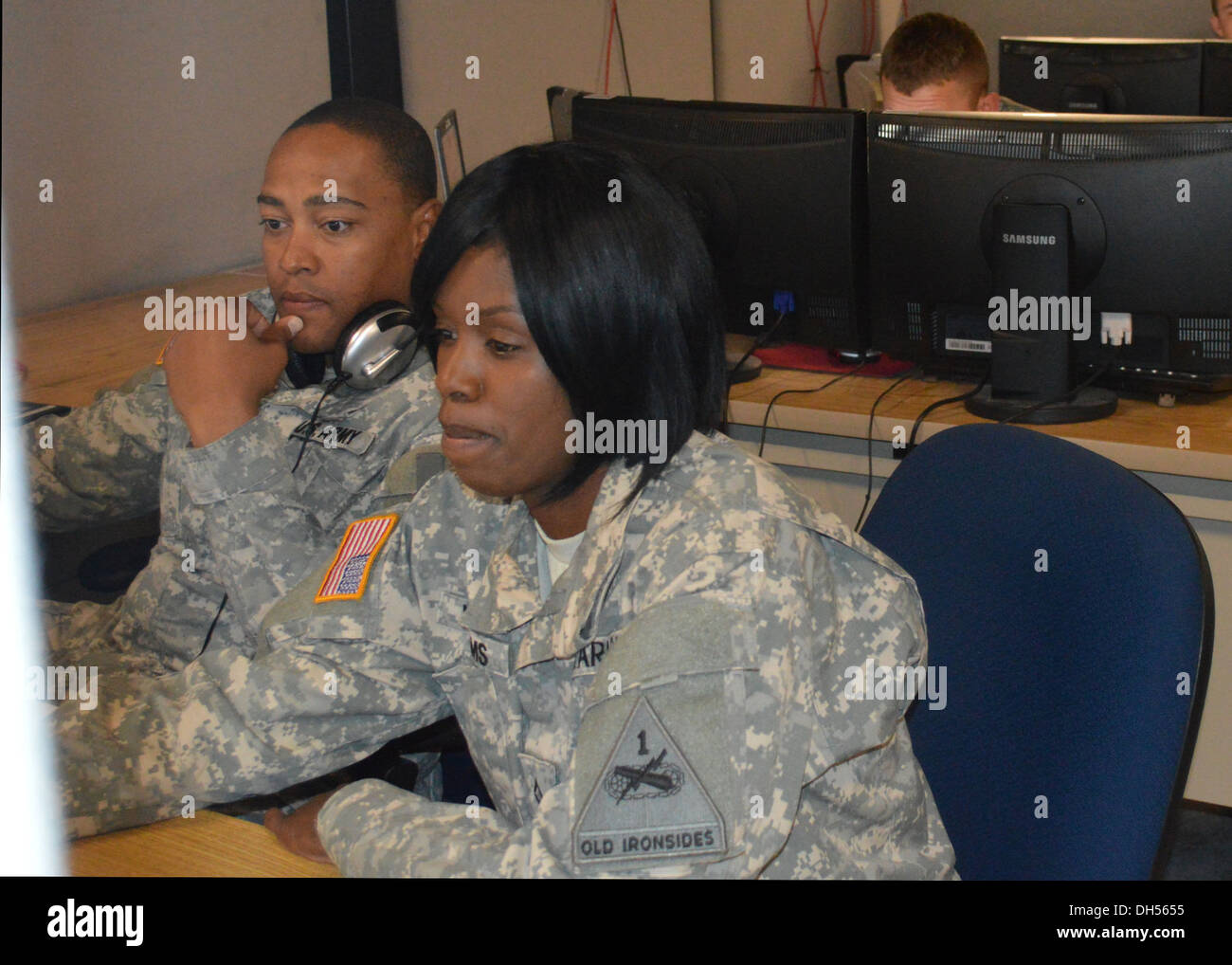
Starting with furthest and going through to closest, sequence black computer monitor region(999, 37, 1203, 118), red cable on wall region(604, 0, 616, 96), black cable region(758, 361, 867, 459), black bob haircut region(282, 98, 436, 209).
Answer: red cable on wall region(604, 0, 616, 96) < black computer monitor region(999, 37, 1203, 118) < black cable region(758, 361, 867, 459) < black bob haircut region(282, 98, 436, 209)

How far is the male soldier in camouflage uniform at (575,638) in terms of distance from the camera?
2.65ft

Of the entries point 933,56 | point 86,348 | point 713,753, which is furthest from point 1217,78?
point 713,753

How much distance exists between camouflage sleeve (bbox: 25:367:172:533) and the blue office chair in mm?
993

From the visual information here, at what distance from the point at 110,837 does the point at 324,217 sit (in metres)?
0.84

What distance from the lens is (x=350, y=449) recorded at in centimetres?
152

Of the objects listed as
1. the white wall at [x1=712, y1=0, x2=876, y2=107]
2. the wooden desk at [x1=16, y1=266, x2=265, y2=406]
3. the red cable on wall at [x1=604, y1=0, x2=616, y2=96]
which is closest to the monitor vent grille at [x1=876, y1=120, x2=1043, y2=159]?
the wooden desk at [x1=16, y1=266, x2=265, y2=406]

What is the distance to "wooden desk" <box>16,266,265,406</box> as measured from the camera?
193cm

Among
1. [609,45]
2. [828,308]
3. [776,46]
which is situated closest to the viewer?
[828,308]

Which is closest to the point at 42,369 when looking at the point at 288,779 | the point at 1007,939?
the point at 288,779

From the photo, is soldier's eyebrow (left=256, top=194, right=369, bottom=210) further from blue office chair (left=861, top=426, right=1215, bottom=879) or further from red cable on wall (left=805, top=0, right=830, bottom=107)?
red cable on wall (left=805, top=0, right=830, bottom=107)

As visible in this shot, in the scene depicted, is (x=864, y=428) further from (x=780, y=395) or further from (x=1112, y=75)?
(x=1112, y=75)

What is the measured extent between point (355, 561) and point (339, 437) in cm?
45

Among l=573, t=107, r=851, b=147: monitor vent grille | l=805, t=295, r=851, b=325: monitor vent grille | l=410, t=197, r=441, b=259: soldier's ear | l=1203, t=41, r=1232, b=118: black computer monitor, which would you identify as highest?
l=1203, t=41, r=1232, b=118: black computer monitor

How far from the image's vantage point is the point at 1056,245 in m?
1.82
